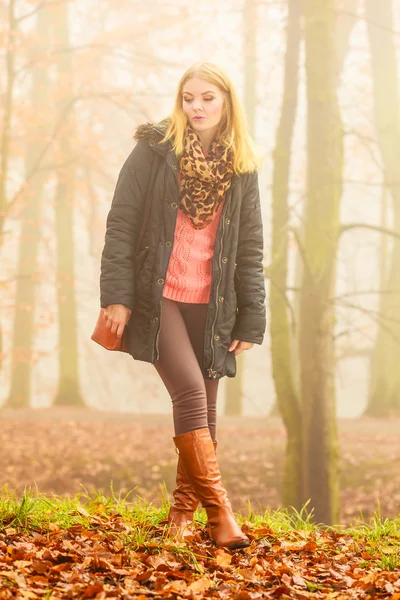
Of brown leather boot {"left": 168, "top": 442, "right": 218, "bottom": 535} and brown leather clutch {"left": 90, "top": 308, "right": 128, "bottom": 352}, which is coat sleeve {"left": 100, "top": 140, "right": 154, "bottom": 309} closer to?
brown leather clutch {"left": 90, "top": 308, "right": 128, "bottom": 352}

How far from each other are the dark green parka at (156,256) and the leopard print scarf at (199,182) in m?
0.06

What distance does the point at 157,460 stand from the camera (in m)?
10.1

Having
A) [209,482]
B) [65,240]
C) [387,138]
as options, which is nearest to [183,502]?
[209,482]

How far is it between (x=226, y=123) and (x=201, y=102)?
0.75ft

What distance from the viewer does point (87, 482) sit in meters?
9.52

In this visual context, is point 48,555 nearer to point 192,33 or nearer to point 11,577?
point 11,577

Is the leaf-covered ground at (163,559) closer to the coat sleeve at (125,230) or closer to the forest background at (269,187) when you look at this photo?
the coat sleeve at (125,230)

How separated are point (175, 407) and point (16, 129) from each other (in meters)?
11.4

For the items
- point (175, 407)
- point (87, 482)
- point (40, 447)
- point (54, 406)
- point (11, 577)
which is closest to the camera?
point (11, 577)

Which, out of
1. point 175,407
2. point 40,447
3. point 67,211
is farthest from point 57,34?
point 175,407

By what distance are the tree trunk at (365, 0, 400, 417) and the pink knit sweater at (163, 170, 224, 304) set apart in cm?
950

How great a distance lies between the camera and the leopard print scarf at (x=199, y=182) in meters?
3.64

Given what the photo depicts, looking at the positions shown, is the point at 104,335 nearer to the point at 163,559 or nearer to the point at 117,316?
the point at 117,316

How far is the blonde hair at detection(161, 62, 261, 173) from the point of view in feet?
12.1
